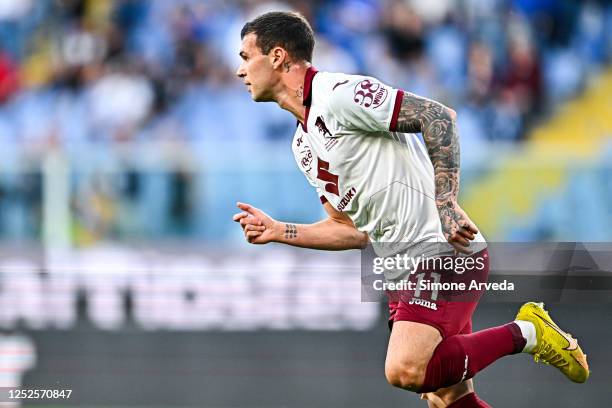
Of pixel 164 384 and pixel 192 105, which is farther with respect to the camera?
pixel 192 105

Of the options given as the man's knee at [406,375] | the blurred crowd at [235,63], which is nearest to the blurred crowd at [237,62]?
the blurred crowd at [235,63]

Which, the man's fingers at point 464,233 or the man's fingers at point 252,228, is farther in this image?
the man's fingers at point 252,228

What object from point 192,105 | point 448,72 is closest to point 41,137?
point 192,105

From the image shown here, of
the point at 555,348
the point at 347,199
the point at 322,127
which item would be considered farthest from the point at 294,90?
the point at 555,348

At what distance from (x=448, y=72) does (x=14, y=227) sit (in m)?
4.40

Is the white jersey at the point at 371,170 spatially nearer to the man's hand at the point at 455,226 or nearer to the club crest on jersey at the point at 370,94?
the club crest on jersey at the point at 370,94

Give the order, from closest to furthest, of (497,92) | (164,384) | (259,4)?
(164,384)
(497,92)
(259,4)

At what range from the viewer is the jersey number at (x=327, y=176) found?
5.36 meters

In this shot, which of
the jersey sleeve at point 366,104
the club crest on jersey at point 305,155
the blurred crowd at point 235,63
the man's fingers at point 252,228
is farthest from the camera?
the blurred crowd at point 235,63

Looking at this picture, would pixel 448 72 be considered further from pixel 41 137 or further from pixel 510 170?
pixel 41 137

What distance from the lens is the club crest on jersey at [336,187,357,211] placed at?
5350 millimetres

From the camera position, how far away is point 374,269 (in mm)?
5660

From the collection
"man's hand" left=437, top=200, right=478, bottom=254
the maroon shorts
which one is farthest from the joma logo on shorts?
"man's hand" left=437, top=200, right=478, bottom=254

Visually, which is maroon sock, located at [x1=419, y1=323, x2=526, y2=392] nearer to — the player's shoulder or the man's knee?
the man's knee
